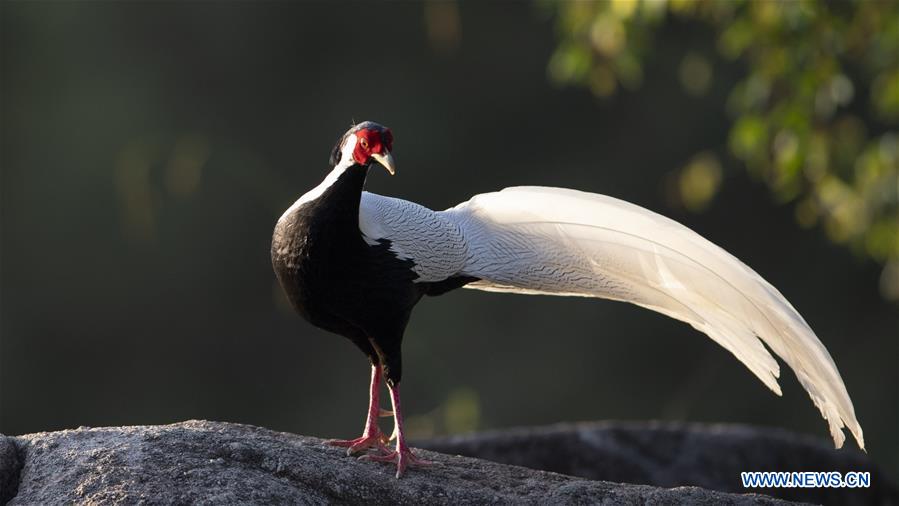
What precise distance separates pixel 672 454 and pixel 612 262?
99 cm

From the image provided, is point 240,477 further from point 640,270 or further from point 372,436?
point 640,270

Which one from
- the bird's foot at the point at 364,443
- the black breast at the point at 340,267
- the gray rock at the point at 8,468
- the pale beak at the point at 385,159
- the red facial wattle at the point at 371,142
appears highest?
the red facial wattle at the point at 371,142

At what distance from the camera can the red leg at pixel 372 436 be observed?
222cm

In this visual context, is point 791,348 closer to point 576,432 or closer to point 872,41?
point 576,432

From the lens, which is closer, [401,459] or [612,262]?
[401,459]

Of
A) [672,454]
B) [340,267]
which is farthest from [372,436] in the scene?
[672,454]

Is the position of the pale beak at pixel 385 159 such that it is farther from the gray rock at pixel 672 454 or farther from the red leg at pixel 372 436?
the gray rock at pixel 672 454

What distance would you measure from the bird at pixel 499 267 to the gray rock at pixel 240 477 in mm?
112

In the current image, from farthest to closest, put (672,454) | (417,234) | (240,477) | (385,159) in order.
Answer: (672,454) < (417,234) < (385,159) < (240,477)

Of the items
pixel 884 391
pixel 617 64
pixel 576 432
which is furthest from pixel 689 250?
pixel 884 391

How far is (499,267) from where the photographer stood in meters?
2.27

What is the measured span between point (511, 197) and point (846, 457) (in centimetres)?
137

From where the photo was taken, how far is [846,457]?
309 centimetres

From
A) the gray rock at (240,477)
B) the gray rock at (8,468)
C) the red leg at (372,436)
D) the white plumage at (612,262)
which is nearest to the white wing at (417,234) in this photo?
the white plumage at (612,262)
